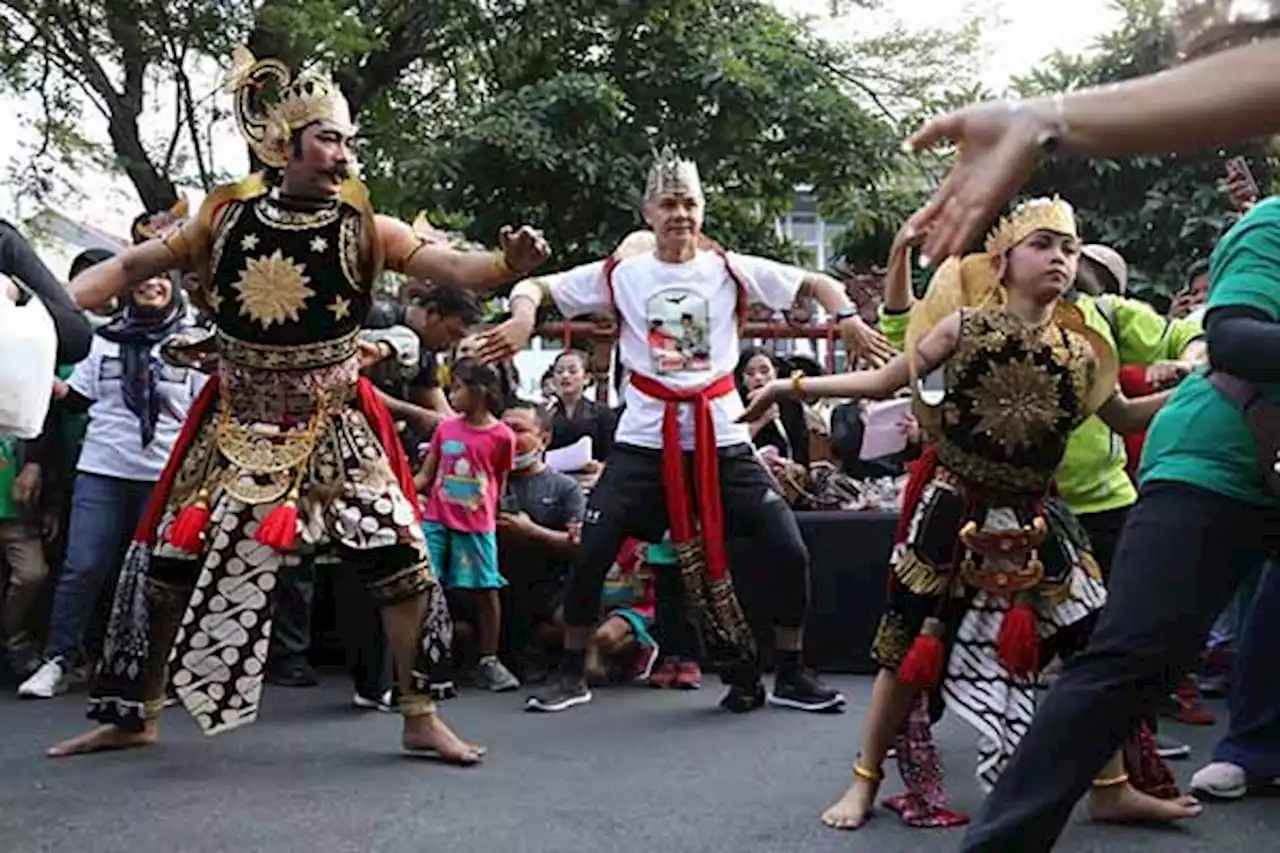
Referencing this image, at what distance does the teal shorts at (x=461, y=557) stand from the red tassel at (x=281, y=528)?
6.02ft

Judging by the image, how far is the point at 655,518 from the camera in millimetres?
5586

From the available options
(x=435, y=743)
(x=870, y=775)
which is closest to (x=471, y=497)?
(x=435, y=743)

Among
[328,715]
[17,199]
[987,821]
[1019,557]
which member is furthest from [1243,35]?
[17,199]

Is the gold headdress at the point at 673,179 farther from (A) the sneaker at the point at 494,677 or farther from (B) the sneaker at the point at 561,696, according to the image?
(A) the sneaker at the point at 494,677

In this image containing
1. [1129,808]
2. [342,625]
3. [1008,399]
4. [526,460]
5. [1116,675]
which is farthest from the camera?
[526,460]

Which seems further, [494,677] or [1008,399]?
[494,677]

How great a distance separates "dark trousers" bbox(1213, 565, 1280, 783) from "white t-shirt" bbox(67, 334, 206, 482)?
3.56m

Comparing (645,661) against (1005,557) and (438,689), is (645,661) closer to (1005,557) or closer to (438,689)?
(438,689)

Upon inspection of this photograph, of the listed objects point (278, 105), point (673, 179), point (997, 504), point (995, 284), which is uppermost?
point (278, 105)

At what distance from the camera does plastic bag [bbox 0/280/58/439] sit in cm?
326

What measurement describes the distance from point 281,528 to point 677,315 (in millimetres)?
1618

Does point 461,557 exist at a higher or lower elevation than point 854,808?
higher

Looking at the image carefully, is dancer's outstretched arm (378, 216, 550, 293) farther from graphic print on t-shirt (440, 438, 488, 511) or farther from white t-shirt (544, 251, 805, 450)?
graphic print on t-shirt (440, 438, 488, 511)

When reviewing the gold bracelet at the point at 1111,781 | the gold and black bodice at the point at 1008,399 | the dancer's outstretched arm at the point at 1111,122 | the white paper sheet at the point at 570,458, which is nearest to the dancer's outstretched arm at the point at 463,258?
the gold and black bodice at the point at 1008,399
